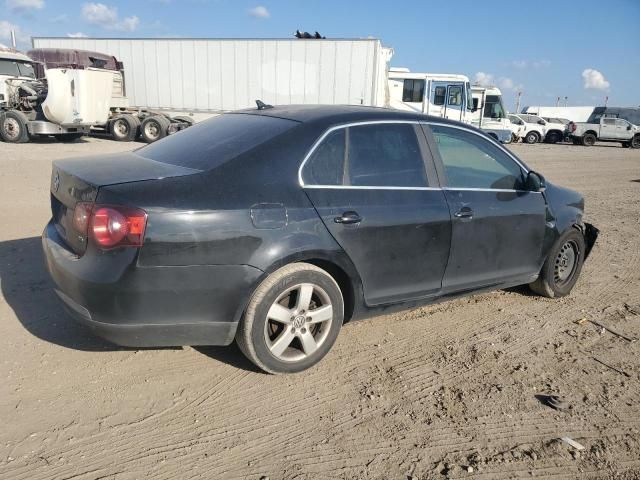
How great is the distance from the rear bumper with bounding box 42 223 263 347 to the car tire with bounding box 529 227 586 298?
292 centimetres

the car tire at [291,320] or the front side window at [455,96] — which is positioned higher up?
the front side window at [455,96]

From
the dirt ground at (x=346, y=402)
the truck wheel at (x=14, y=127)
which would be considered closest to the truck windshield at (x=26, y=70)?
the truck wheel at (x=14, y=127)

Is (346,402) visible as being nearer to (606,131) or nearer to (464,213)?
(464,213)

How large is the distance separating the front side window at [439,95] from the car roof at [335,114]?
66.2 feet

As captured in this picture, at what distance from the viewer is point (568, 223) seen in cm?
479

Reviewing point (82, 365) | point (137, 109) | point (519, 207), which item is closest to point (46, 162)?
point (137, 109)

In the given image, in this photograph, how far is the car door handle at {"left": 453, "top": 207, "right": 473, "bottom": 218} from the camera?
3.88 meters

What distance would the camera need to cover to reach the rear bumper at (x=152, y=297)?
283 centimetres

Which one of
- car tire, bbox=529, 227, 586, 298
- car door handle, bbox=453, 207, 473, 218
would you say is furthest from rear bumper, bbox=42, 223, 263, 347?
car tire, bbox=529, 227, 586, 298

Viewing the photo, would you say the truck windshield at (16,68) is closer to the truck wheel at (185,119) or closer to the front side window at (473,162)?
the truck wheel at (185,119)

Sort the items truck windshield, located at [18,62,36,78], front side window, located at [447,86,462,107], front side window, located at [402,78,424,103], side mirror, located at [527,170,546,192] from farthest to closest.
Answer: front side window, located at [402,78,424,103]
front side window, located at [447,86,462,107]
truck windshield, located at [18,62,36,78]
side mirror, located at [527,170,546,192]

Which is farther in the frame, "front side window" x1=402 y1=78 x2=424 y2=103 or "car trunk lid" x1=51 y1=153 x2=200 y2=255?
"front side window" x1=402 y1=78 x2=424 y2=103

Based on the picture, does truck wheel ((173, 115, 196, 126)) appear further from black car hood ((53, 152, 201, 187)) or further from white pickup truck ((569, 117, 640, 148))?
white pickup truck ((569, 117, 640, 148))

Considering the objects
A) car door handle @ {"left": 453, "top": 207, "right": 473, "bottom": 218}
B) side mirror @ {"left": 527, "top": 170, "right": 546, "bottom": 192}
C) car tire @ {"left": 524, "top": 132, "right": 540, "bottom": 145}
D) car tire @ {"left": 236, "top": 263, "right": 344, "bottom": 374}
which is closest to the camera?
car tire @ {"left": 236, "top": 263, "right": 344, "bottom": 374}
